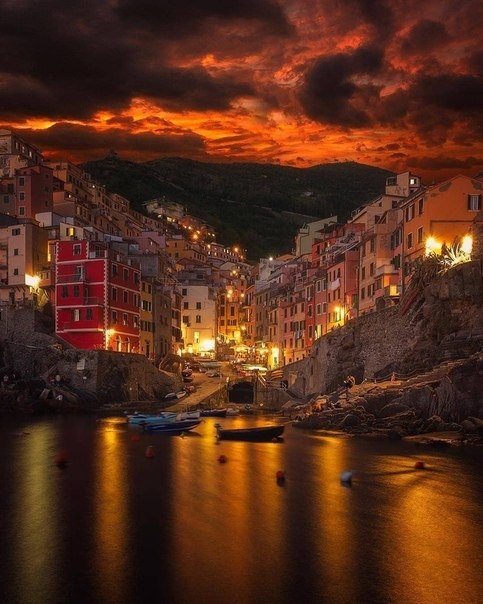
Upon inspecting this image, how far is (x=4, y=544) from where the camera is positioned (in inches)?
1035

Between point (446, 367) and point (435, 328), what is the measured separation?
7152 mm

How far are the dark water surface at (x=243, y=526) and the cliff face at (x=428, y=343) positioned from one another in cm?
675

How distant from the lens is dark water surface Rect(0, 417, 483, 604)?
21500 millimetres

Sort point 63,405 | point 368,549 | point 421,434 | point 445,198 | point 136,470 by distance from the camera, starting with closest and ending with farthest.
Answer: point 368,549 → point 136,470 → point 421,434 → point 445,198 → point 63,405

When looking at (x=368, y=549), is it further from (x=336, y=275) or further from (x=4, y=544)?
(x=336, y=275)

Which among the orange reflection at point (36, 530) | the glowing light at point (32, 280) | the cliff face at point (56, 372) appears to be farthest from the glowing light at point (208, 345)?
the orange reflection at point (36, 530)

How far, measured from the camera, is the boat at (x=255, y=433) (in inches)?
2202

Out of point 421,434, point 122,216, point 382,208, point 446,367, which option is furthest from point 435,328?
point 122,216

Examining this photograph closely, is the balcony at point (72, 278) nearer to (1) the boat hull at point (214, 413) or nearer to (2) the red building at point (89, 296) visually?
(2) the red building at point (89, 296)

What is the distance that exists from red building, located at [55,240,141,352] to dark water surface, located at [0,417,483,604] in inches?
1457

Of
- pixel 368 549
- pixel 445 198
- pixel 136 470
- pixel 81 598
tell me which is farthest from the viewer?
pixel 445 198

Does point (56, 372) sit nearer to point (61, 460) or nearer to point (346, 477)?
point (61, 460)

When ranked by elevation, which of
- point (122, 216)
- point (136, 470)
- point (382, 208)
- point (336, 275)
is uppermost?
point (122, 216)

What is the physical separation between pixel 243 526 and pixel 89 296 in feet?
204
